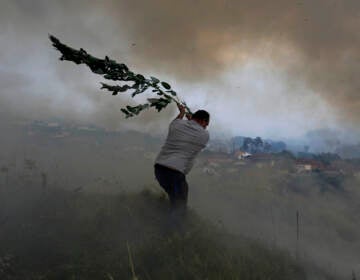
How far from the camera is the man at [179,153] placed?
468 cm

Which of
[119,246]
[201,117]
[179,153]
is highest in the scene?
[201,117]

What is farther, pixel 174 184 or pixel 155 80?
pixel 174 184

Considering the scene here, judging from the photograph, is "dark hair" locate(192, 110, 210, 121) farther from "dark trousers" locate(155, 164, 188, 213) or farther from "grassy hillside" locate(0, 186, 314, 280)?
"grassy hillside" locate(0, 186, 314, 280)

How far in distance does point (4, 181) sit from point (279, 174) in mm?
73634

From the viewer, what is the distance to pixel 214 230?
5719 millimetres

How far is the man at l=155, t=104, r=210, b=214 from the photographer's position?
4.68 m

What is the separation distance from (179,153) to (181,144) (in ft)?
0.46

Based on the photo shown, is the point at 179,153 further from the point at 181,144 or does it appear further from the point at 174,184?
the point at 174,184

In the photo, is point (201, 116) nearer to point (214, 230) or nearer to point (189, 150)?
point (189, 150)

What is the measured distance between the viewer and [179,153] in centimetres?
470

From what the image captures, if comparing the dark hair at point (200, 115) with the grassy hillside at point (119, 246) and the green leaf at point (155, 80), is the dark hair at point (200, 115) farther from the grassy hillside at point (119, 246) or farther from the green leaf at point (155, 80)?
the grassy hillside at point (119, 246)

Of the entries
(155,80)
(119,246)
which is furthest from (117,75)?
(119,246)

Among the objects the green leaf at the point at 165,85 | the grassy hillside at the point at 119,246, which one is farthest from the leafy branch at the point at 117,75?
the grassy hillside at the point at 119,246

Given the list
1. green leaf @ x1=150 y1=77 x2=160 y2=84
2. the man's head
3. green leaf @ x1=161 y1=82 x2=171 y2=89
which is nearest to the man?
the man's head
